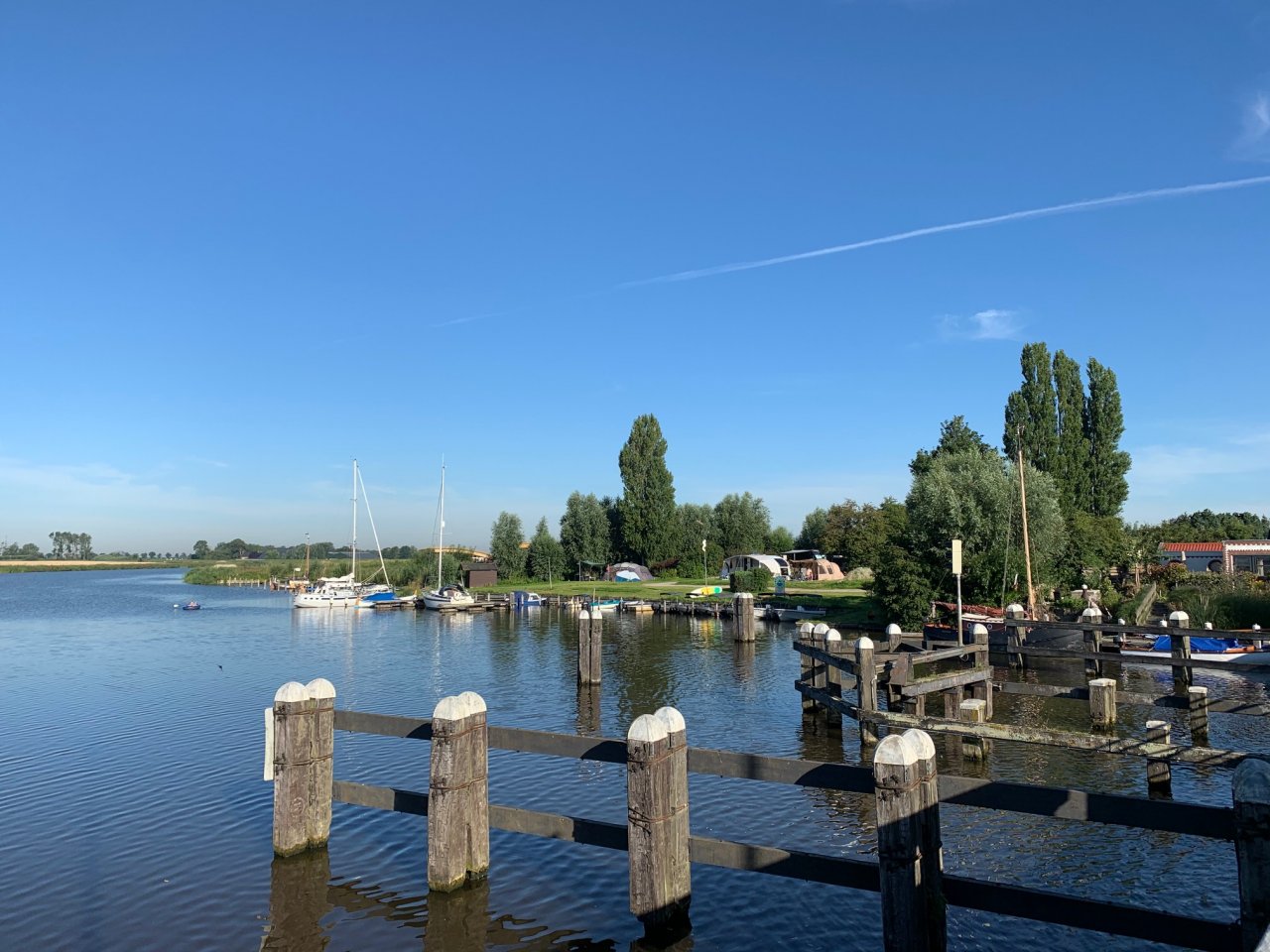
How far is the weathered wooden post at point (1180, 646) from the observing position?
67.1ft

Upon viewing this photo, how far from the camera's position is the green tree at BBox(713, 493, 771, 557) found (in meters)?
96.8

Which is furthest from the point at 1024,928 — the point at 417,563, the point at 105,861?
the point at 417,563

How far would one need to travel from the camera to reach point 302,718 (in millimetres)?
9508

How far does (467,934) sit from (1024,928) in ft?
19.0

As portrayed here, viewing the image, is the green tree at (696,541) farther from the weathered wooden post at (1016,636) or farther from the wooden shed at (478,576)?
the weathered wooden post at (1016,636)

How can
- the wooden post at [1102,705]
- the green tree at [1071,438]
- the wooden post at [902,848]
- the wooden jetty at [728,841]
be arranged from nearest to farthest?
the wooden jetty at [728,841]
the wooden post at [902,848]
the wooden post at [1102,705]
the green tree at [1071,438]

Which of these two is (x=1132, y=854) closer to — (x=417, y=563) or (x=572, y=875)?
(x=572, y=875)

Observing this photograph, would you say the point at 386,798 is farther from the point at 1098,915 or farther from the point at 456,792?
the point at 1098,915

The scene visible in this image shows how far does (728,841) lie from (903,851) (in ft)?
8.30

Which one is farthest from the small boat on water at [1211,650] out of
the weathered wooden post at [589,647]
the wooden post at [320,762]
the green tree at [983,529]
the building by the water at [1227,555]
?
the building by the water at [1227,555]

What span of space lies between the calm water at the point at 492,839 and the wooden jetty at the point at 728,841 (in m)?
0.85

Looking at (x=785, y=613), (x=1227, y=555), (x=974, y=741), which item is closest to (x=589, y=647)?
(x=974, y=741)

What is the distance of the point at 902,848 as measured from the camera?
620 cm

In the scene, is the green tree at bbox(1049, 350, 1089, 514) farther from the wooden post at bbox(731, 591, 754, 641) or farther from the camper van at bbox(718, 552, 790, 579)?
the wooden post at bbox(731, 591, 754, 641)
